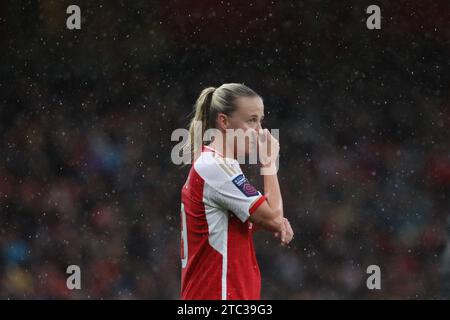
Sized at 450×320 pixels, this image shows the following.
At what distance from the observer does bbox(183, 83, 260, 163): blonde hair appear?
114 inches

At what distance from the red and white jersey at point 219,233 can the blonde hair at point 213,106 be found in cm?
16

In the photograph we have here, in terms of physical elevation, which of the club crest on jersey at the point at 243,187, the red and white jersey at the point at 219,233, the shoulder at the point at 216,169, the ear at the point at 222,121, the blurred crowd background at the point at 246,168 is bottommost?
the red and white jersey at the point at 219,233

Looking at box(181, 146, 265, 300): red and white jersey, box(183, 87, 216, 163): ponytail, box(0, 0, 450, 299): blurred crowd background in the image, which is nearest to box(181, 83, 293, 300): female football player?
box(181, 146, 265, 300): red and white jersey

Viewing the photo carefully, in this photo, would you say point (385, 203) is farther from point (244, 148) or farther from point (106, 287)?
point (244, 148)

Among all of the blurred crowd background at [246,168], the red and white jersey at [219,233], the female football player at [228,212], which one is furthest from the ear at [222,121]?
the blurred crowd background at [246,168]

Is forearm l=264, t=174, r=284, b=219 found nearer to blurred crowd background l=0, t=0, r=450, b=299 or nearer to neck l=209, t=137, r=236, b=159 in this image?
neck l=209, t=137, r=236, b=159

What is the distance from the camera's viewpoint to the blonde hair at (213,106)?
289cm

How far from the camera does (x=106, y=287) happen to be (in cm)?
756

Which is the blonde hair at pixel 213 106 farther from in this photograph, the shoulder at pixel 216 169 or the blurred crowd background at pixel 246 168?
the blurred crowd background at pixel 246 168

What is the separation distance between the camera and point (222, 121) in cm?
290

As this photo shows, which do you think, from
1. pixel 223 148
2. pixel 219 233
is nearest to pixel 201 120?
pixel 223 148

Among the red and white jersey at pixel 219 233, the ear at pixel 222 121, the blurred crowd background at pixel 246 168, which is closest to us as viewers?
the red and white jersey at pixel 219 233

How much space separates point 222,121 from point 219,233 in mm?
423

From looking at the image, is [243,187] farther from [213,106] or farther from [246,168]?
[246,168]
